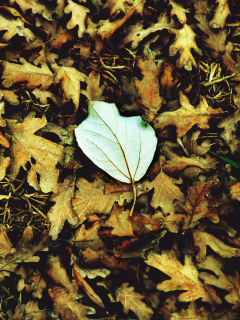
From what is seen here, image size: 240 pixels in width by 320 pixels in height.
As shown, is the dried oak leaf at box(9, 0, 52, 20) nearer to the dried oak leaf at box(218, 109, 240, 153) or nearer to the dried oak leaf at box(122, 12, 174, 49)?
the dried oak leaf at box(122, 12, 174, 49)

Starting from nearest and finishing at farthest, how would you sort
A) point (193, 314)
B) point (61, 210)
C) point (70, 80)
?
point (193, 314), point (61, 210), point (70, 80)

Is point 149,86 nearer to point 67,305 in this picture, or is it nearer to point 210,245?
point 210,245

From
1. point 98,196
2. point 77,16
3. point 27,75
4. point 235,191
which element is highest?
point 77,16

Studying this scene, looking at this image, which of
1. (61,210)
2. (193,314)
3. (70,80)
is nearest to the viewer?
(193,314)

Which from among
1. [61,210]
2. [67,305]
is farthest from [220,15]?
[67,305]

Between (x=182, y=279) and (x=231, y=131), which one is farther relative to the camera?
(x=231, y=131)

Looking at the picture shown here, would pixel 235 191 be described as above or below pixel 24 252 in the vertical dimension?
above

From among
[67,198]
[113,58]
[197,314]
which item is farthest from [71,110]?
[197,314]

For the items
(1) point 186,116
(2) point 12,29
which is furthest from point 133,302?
(2) point 12,29
